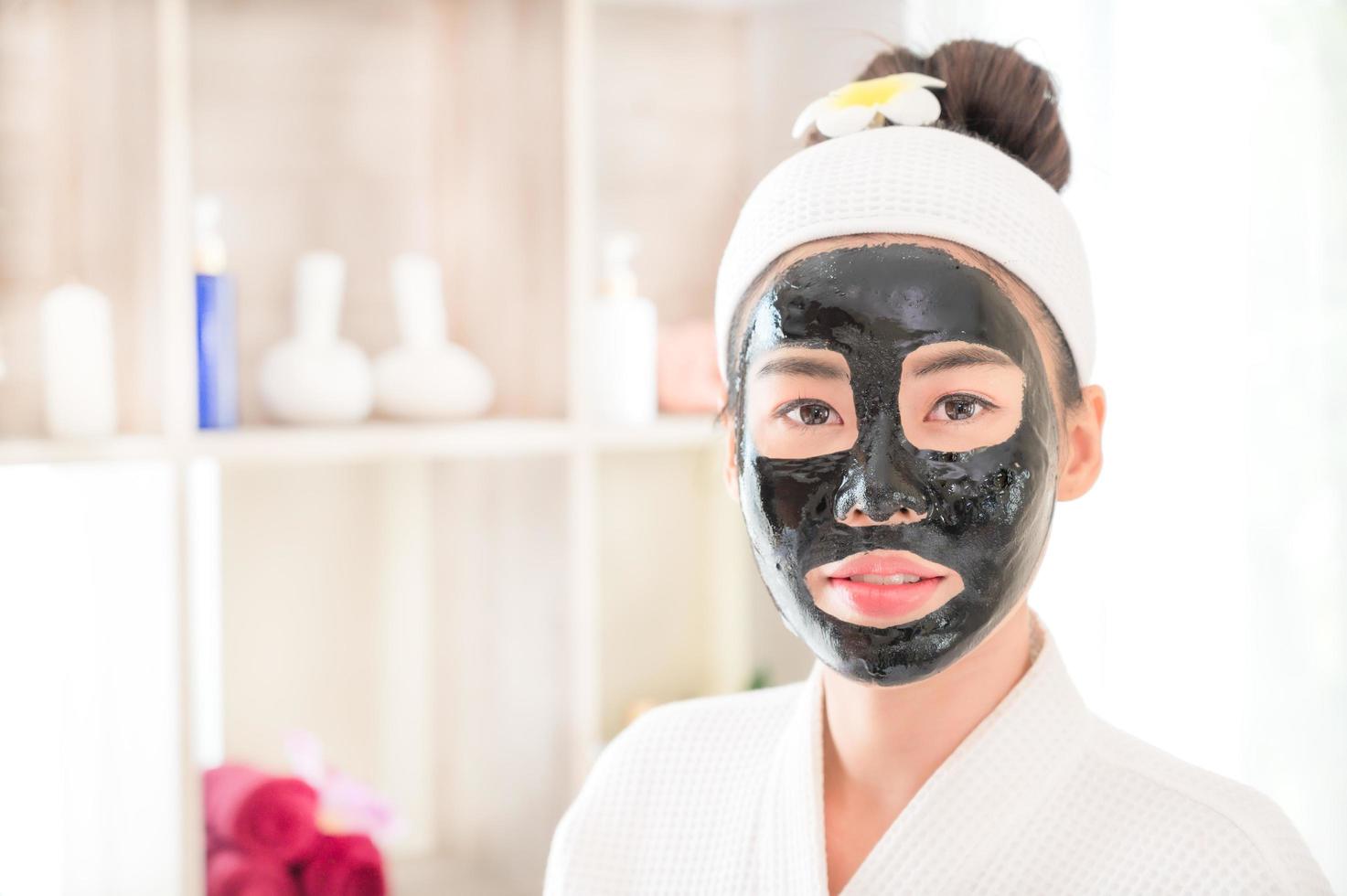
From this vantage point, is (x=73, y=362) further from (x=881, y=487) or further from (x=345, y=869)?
(x=881, y=487)

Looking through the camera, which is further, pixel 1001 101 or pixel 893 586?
pixel 1001 101

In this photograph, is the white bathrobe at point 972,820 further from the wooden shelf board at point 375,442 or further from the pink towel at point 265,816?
the pink towel at point 265,816

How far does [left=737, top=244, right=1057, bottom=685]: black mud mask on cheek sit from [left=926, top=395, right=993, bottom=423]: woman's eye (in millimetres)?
23

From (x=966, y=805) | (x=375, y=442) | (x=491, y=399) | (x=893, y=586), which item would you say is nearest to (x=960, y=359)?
(x=893, y=586)

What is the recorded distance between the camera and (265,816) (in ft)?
4.79

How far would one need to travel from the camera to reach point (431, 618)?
1.82 meters

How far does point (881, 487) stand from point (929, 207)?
168 mm

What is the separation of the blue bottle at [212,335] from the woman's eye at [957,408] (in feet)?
3.27

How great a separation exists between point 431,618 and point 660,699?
1.35 ft

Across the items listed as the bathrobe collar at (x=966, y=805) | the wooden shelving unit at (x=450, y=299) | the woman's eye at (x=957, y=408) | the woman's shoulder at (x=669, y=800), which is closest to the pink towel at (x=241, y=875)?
the wooden shelving unit at (x=450, y=299)

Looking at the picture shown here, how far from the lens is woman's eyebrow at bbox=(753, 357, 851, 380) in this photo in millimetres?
711

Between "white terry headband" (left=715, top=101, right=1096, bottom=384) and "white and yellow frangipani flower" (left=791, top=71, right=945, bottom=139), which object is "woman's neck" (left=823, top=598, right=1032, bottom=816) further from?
"white and yellow frangipani flower" (left=791, top=71, right=945, bottom=139)

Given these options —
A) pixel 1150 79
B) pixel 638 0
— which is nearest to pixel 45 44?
pixel 638 0

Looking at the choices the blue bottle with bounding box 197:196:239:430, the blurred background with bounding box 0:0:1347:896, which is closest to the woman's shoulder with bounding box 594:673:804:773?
the blurred background with bounding box 0:0:1347:896
